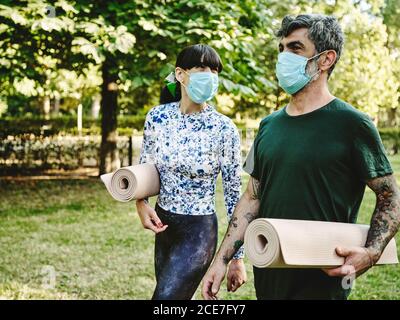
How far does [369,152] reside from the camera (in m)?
2.23

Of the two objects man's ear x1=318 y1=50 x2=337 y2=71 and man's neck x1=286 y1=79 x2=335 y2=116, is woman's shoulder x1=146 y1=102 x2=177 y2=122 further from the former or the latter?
man's ear x1=318 y1=50 x2=337 y2=71

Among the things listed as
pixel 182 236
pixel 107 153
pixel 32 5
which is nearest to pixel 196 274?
pixel 182 236

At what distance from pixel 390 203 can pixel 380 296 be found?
399cm

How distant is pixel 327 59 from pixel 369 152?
470 mm

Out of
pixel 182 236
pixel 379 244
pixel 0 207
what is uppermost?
pixel 379 244

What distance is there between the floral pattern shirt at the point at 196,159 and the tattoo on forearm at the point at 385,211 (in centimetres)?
106

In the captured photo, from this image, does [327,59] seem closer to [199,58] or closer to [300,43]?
[300,43]

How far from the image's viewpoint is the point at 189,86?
322 cm

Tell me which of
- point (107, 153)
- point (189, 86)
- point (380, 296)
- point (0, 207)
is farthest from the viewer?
point (107, 153)

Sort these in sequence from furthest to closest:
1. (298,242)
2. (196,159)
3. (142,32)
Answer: (142,32) < (196,159) < (298,242)

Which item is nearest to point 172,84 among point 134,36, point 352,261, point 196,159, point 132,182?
point 196,159

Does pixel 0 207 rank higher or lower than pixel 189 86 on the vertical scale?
lower

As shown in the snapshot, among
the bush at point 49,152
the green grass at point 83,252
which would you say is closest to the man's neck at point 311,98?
the green grass at point 83,252

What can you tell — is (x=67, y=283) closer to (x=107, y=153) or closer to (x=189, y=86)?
(x=189, y=86)
